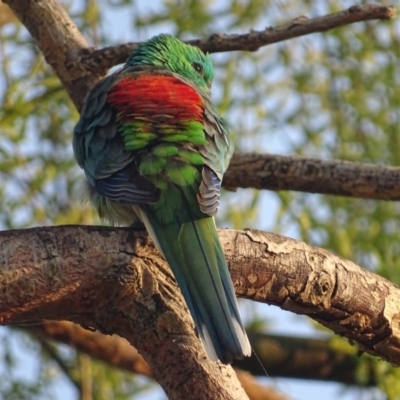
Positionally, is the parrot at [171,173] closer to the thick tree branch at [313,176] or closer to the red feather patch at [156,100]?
the red feather patch at [156,100]

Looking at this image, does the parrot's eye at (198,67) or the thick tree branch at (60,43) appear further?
the parrot's eye at (198,67)

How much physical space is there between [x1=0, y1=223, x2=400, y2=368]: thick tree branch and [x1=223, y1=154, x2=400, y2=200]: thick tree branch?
68cm

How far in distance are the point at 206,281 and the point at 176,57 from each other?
146 cm

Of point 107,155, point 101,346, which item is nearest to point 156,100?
point 107,155

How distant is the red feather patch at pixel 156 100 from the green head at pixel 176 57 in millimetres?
487

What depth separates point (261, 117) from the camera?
4539mm

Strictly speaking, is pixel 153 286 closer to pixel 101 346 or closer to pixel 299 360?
pixel 101 346

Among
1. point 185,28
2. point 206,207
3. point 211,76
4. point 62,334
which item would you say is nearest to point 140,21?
point 185,28

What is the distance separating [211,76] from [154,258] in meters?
1.44

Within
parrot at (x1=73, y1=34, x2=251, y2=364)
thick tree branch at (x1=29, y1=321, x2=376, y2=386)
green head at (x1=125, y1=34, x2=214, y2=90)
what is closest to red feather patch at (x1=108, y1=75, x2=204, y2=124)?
parrot at (x1=73, y1=34, x2=251, y2=364)

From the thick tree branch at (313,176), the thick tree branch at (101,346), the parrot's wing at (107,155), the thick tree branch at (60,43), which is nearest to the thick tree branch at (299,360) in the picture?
the thick tree branch at (101,346)

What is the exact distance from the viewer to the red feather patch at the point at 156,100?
2957 millimetres

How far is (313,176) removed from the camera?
350 cm

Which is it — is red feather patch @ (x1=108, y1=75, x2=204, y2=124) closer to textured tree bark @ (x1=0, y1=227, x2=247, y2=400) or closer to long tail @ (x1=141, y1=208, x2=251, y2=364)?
long tail @ (x1=141, y1=208, x2=251, y2=364)
